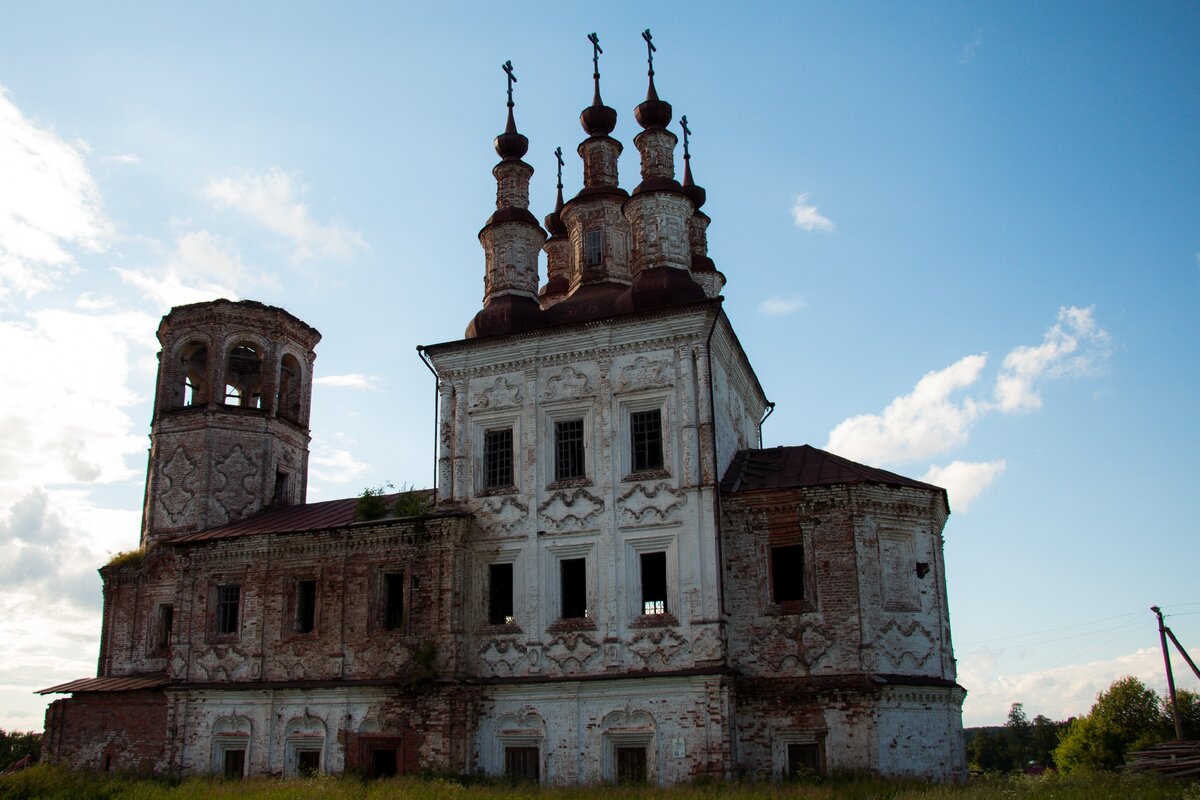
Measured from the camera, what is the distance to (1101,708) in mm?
49781

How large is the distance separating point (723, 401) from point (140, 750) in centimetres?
1470

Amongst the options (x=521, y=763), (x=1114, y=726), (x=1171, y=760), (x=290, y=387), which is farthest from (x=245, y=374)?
(x=1114, y=726)

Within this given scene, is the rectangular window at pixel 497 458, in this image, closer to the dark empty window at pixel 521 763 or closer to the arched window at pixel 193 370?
the dark empty window at pixel 521 763

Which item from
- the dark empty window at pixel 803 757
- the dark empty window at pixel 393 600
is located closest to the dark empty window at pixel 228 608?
the dark empty window at pixel 393 600

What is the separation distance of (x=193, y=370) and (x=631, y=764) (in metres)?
16.8

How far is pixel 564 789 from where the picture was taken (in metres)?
17.3

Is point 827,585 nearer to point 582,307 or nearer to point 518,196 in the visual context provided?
point 582,307

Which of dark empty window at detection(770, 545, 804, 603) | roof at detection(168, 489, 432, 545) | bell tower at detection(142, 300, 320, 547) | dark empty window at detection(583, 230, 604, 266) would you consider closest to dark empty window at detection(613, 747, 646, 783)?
dark empty window at detection(770, 545, 804, 603)

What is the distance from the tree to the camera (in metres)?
47.2

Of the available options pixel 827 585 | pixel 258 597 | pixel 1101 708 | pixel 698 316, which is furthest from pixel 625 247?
pixel 1101 708

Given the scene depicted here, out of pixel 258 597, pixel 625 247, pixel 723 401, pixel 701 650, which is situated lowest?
pixel 701 650

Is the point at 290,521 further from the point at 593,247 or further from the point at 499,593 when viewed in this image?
the point at 593,247

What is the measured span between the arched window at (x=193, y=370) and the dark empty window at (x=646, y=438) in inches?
523

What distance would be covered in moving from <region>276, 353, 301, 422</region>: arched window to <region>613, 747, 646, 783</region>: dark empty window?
1465 cm
